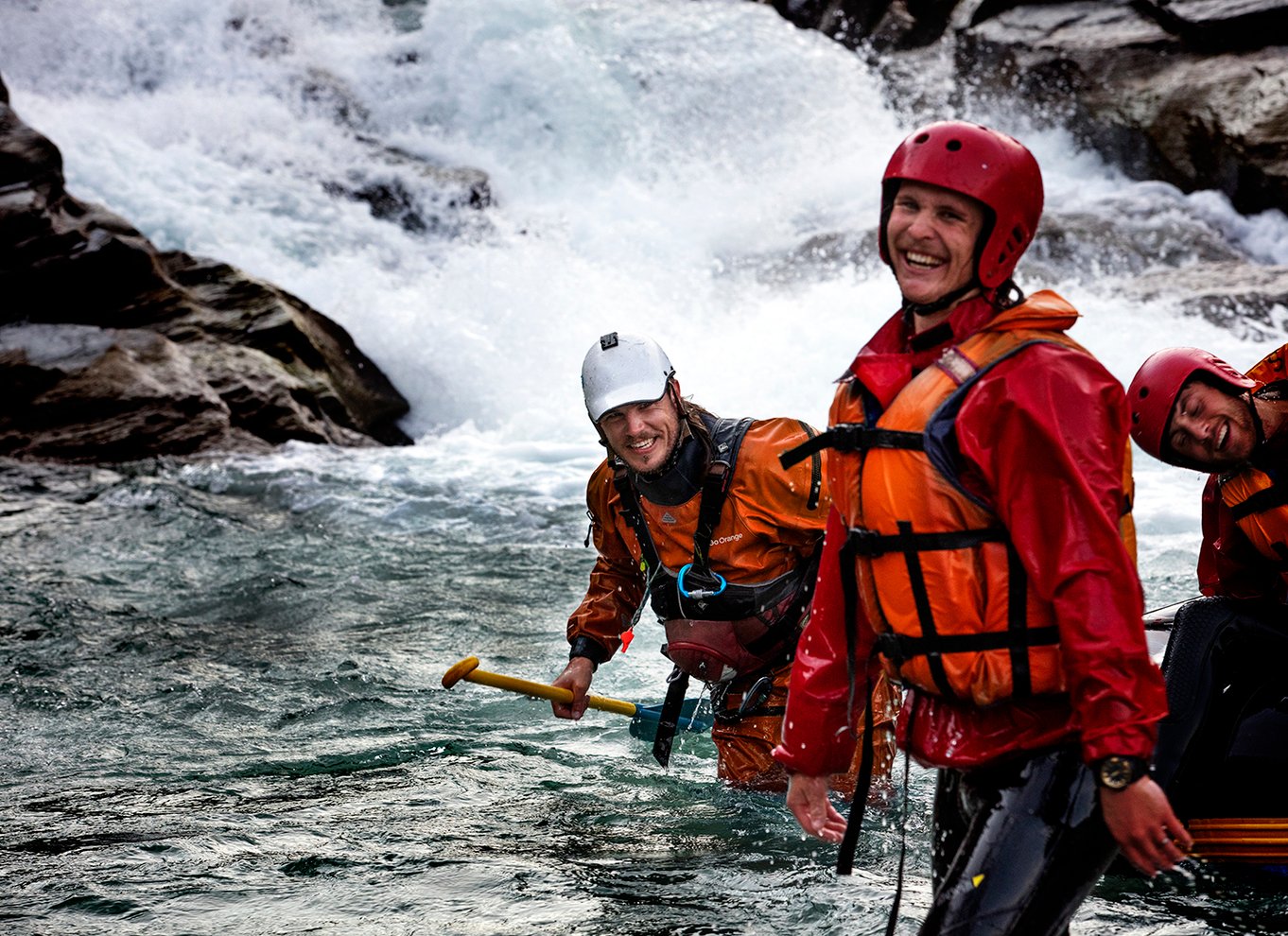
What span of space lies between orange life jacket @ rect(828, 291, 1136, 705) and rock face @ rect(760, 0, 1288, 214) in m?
13.5

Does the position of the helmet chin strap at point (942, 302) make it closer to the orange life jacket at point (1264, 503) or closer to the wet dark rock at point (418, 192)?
the orange life jacket at point (1264, 503)

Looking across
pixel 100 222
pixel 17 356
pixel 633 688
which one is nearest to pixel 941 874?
pixel 633 688

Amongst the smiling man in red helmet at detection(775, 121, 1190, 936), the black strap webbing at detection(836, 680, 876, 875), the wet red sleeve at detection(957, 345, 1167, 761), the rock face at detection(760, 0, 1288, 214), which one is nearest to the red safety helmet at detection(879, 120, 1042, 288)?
the smiling man in red helmet at detection(775, 121, 1190, 936)

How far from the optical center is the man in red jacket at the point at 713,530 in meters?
4.05

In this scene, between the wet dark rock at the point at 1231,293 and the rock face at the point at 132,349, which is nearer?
the rock face at the point at 132,349

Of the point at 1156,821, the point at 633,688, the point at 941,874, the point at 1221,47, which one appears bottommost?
the point at 633,688

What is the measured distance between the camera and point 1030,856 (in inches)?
89.9

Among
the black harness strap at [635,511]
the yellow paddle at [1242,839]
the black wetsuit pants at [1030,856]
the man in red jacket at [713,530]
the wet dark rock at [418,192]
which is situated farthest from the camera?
the wet dark rock at [418,192]

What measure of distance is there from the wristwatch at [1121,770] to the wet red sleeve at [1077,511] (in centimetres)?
1

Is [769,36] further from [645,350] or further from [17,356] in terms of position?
[645,350]

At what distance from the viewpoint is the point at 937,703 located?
97.7 inches

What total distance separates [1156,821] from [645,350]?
2.30 meters

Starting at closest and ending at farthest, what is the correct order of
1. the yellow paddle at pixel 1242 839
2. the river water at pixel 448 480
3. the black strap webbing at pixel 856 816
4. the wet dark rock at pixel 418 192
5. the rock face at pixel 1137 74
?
the black strap webbing at pixel 856 816
the yellow paddle at pixel 1242 839
the river water at pixel 448 480
the rock face at pixel 1137 74
the wet dark rock at pixel 418 192

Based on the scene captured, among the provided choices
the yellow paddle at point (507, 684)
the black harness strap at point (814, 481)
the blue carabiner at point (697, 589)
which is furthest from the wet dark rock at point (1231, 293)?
the yellow paddle at point (507, 684)
